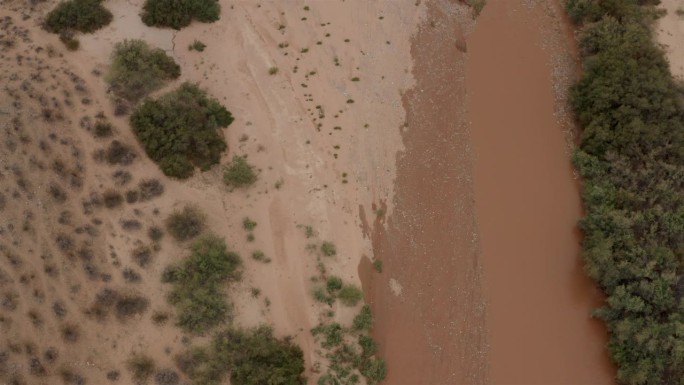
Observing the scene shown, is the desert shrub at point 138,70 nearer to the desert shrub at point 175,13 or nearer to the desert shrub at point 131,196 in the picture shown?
the desert shrub at point 175,13

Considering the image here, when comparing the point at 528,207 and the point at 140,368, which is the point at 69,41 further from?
the point at 528,207

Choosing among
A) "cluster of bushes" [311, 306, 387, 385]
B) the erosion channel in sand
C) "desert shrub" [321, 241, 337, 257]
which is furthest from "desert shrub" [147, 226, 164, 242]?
the erosion channel in sand

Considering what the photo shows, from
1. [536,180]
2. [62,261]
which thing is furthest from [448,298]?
[62,261]

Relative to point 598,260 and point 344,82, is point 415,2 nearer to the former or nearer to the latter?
point 344,82

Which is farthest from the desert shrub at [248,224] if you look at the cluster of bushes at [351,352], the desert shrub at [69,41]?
the desert shrub at [69,41]

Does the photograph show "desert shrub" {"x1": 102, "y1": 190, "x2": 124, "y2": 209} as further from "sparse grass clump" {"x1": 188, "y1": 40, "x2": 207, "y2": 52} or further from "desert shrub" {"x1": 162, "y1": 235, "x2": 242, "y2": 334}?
"sparse grass clump" {"x1": 188, "y1": 40, "x2": 207, "y2": 52}

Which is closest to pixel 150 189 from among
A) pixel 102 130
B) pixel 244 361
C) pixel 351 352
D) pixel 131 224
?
pixel 131 224
